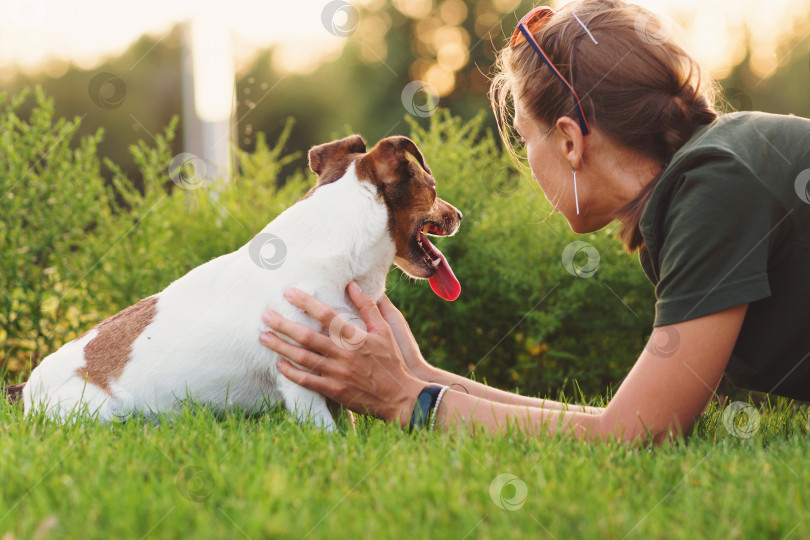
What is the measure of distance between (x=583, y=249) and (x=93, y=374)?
297 centimetres

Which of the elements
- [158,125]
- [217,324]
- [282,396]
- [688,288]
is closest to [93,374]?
[217,324]

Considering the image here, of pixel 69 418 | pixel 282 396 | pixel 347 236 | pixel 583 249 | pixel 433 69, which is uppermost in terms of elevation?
pixel 347 236

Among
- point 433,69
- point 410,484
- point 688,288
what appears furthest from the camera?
point 433,69

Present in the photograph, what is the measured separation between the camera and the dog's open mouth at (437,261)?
10.6 ft

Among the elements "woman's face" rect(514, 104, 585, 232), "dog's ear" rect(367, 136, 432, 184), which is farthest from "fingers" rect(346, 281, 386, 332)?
"woman's face" rect(514, 104, 585, 232)

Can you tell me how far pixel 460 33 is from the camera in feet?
81.2

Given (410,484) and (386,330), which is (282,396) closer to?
(386,330)

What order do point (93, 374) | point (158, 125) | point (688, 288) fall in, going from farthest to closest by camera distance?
point (158, 125), point (93, 374), point (688, 288)

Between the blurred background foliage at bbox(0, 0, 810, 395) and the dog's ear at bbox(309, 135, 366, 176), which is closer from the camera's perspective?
the dog's ear at bbox(309, 135, 366, 176)

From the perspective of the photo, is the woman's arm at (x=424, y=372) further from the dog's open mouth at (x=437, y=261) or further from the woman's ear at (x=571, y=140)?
the woman's ear at (x=571, y=140)

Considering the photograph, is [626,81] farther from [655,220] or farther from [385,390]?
[385,390]

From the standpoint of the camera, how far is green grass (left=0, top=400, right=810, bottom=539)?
1.78 meters

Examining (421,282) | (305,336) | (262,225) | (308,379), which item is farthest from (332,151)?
(262,225)

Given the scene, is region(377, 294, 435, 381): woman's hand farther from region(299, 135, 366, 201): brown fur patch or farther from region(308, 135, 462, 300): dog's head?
region(299, 135, 366, 201): brown fur patch
